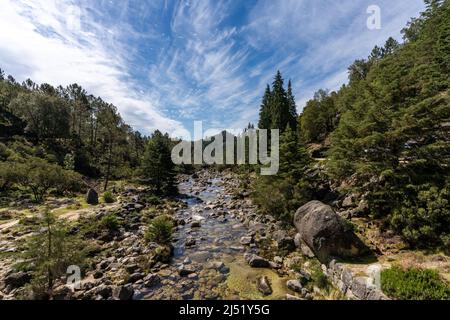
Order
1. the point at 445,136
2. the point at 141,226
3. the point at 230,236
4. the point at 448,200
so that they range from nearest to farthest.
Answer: the point at 448,200 < the point at 445,136 < the point at 230,236 < the point at 141,226

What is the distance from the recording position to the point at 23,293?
8.11m

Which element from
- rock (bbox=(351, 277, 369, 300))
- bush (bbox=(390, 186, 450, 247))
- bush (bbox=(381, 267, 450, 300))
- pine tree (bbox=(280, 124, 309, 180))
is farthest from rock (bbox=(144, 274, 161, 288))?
bush (bbox=(390, 186, 450, 247))

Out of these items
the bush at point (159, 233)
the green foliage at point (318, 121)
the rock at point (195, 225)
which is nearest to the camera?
the bush at point (159, 233)

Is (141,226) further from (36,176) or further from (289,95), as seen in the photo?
(289,95)

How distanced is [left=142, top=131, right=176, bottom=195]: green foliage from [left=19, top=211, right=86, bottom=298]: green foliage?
2121 centimetres

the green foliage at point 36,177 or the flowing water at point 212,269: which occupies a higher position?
the green foliage at point 36,177

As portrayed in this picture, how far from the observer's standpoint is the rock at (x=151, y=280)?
1005 cm

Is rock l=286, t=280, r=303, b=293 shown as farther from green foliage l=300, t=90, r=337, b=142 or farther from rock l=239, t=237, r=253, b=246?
green foliage l=300, t=90, r=337, b=142

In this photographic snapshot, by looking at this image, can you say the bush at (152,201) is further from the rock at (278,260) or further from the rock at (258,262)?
the rock at (278,260)

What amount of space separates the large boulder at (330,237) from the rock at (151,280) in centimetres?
802

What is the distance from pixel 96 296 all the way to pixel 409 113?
667 inches

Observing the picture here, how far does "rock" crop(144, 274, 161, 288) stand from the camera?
1005cm

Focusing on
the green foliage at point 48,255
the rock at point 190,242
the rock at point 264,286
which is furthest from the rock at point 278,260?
the green foliage at point 48,255
